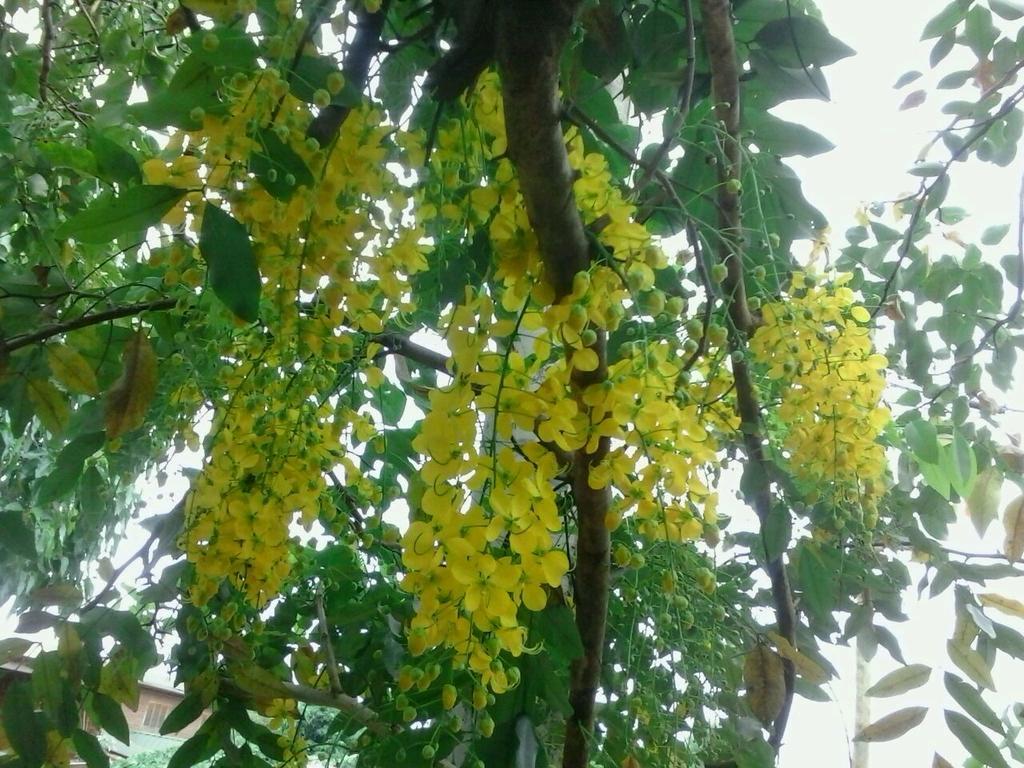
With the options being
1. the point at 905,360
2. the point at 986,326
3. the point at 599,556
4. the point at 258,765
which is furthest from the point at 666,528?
the point at 986,326

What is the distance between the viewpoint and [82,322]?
775mm

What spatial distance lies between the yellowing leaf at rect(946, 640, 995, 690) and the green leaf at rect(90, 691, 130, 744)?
2.51ft

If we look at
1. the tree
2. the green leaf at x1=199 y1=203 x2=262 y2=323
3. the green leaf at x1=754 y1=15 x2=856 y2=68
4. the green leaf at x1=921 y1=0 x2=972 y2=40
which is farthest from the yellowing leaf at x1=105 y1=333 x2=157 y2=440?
Answer: the green leaf at x1=921 y1=0 x2=972 y2=40

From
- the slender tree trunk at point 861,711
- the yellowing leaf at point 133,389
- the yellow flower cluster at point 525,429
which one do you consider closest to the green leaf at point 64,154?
the yellowing leaf at point 133,389

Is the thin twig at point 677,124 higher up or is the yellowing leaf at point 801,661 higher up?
the thin twig at point 677,124

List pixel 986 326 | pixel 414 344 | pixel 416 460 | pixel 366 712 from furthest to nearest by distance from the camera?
pixel 986 326 → pixel 416 460 → pixel 414 344 → pixel 366 712

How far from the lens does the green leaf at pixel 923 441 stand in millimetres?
860

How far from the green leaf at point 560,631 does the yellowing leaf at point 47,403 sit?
497mm

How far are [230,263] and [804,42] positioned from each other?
19.4 inches

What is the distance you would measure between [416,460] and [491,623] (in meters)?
0.53

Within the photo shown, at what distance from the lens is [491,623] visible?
52cm

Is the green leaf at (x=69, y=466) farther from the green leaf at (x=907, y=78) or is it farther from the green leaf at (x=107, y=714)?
the green leaf at (x=907, y=78)

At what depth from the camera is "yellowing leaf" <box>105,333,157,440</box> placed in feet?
2.19

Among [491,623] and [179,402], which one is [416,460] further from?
[491,623]
